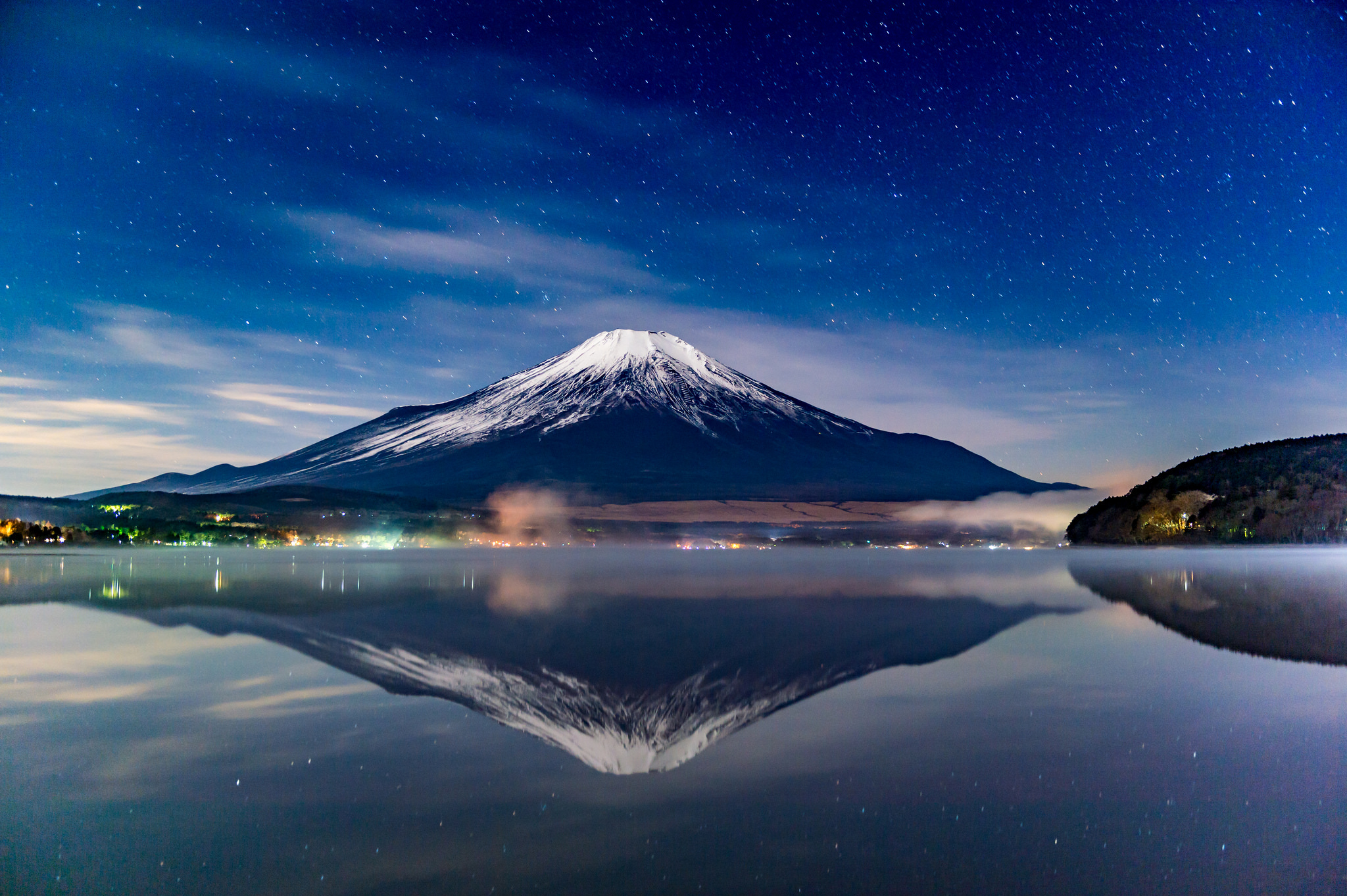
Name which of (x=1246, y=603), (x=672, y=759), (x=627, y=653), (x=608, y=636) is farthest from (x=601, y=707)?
(x=1246, y=603)

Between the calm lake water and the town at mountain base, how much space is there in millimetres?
134743

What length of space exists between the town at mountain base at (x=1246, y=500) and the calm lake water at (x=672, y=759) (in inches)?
5305

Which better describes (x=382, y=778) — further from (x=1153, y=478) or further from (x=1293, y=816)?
(x=1153, y=478)

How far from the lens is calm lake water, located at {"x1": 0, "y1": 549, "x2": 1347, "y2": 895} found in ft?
21.5

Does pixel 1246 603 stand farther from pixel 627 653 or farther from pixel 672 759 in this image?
pixel 672 759

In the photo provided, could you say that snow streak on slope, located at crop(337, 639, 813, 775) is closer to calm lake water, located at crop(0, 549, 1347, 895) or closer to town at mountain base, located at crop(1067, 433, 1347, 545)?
calm lake water, located at crop(0, 549, 1347, 895)

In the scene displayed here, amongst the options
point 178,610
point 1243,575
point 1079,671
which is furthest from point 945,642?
point 1243,575

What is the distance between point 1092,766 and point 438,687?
28.1 ft

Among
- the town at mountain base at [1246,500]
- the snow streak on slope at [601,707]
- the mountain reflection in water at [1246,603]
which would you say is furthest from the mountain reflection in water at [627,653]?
the town at mountain base at [1246,500]

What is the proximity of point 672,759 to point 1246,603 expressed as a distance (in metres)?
27.5

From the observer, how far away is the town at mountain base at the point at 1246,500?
13388 cm

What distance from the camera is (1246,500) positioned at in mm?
142375

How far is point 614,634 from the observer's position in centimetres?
2084

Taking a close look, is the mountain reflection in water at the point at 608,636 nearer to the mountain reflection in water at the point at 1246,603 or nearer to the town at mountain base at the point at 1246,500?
the mountain reflection in water at the point at 1246,603
